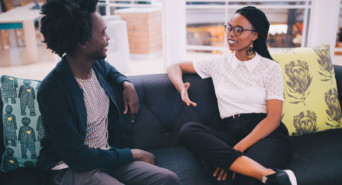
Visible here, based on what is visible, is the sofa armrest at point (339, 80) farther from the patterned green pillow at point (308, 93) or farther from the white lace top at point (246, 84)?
the white lace top at point (246, 84)

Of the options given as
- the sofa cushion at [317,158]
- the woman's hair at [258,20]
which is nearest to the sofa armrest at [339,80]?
the sofa cushion at [317,158]

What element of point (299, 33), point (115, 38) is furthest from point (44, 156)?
point (299, 33)

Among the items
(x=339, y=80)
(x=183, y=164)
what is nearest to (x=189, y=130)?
(x=183, y=164)

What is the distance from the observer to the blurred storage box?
5.18 m

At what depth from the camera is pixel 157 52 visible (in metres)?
5.51

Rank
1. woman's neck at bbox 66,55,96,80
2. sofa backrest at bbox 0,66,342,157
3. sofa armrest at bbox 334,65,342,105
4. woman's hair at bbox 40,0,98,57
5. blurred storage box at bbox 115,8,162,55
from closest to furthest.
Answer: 1. woman's hair at bbox 40,0,98,57
2. woman's neck at bbox 66,55,96,80
3. sofa backrest at bbox 0,66,342,157
4. sofa armrest at bbox 334,65,342,105
5. blurred storage box at bbox 115,8,162,55

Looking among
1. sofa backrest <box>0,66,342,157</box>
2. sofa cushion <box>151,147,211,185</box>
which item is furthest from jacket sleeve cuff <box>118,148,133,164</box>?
sofa backrest <box>0,66,342,157</box>

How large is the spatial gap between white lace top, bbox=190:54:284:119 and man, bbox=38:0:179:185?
575mm

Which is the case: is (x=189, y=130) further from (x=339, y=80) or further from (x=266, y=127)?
(x=339, y=80)

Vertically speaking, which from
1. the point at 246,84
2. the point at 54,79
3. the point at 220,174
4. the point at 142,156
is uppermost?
the point at 54,79

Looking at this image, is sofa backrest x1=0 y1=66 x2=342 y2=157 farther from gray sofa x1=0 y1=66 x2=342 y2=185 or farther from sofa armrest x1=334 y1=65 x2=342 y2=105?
sofa armrest x1=334 y1=65 x2=342 y2=105

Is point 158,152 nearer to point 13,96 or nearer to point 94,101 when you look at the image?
point 94,101

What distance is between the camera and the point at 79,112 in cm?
125

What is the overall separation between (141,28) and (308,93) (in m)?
3.77
